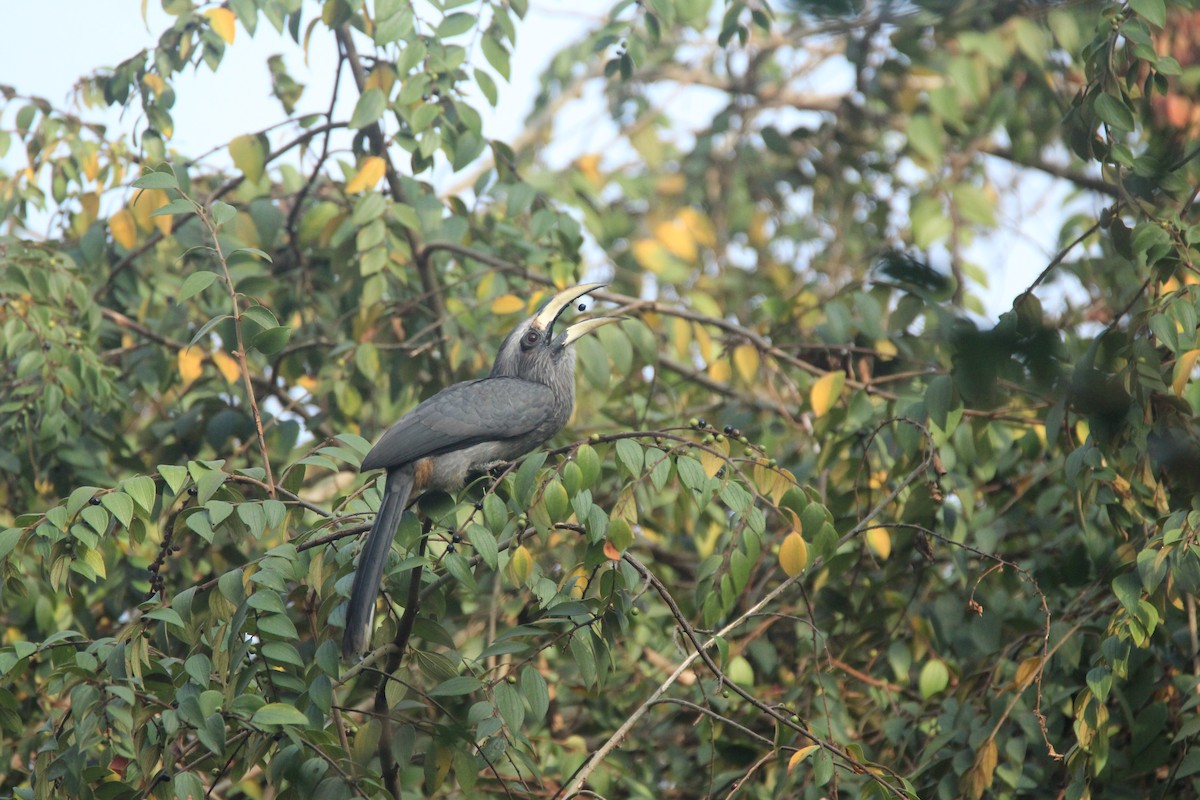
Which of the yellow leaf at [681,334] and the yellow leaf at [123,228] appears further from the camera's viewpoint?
the yellow leaf at [681,334]

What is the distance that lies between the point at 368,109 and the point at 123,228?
3.26 feet

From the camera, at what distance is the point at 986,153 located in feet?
19.4

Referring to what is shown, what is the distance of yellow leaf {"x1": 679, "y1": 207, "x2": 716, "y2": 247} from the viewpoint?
21.4 ft

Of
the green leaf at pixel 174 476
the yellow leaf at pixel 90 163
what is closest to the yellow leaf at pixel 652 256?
the yellow leaf at pixel 90 163

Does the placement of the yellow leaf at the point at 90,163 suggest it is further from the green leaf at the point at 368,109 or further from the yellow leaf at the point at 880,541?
the yellow leaf at the point at 880,541

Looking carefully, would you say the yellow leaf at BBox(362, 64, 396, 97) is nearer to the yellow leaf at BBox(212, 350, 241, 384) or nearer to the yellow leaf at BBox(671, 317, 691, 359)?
the yellow leaf at BBox(212, 350, 241, 384)

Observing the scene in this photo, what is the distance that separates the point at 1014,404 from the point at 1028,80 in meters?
1.90

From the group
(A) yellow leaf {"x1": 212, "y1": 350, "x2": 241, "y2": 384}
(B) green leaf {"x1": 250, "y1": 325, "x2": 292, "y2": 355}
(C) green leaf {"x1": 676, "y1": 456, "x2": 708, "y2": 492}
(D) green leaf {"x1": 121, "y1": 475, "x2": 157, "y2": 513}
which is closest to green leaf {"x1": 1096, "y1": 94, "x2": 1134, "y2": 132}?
(C) green leaf {"x1": 676, "y1": 456, "x2": 708, "y2": 492}

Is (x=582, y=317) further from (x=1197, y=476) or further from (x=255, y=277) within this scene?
(x=1197, y=476)

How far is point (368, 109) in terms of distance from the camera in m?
3.76

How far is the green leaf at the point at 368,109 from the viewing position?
375 centimetres

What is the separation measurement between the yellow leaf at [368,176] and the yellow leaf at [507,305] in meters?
0.57

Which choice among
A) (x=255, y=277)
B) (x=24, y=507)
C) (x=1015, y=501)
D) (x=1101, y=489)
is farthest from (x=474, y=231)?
(x=1101, y=489)

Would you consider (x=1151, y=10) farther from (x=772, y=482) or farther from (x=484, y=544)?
(x=484, y=544)
